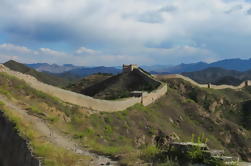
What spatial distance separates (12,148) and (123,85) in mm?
41839

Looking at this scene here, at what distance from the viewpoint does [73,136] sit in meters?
18.6

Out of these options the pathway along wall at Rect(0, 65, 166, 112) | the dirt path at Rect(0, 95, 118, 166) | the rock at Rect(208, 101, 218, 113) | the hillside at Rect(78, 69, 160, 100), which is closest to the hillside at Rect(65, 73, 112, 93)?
the hillside at Rect(78, 69, 160, 100)

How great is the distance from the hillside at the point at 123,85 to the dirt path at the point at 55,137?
30.4 meters

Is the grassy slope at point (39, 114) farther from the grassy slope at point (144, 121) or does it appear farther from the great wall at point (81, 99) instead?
the great wall at point (81, 99)

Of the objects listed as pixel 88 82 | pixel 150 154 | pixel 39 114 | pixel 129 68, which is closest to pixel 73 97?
pixel 39 114

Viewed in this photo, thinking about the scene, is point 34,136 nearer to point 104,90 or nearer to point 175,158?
point 175,158

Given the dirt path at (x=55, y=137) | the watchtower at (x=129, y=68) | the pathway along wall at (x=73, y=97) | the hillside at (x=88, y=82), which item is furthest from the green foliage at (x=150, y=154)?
the hillside at (x=88, y=82)

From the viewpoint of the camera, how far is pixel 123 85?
190 feet

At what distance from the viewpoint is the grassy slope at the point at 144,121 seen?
21125 mm

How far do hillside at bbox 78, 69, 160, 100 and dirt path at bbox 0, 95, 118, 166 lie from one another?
30424mm

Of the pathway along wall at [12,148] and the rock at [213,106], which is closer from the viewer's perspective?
the pathway along wall at [12,148]

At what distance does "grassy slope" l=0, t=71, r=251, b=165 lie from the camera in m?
21.1

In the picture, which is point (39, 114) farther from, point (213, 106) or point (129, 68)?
point (213, 106)

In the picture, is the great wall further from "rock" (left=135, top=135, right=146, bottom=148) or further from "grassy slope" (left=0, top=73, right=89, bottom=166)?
"rock" (left=135, top=135, right=146, bottom=148)
